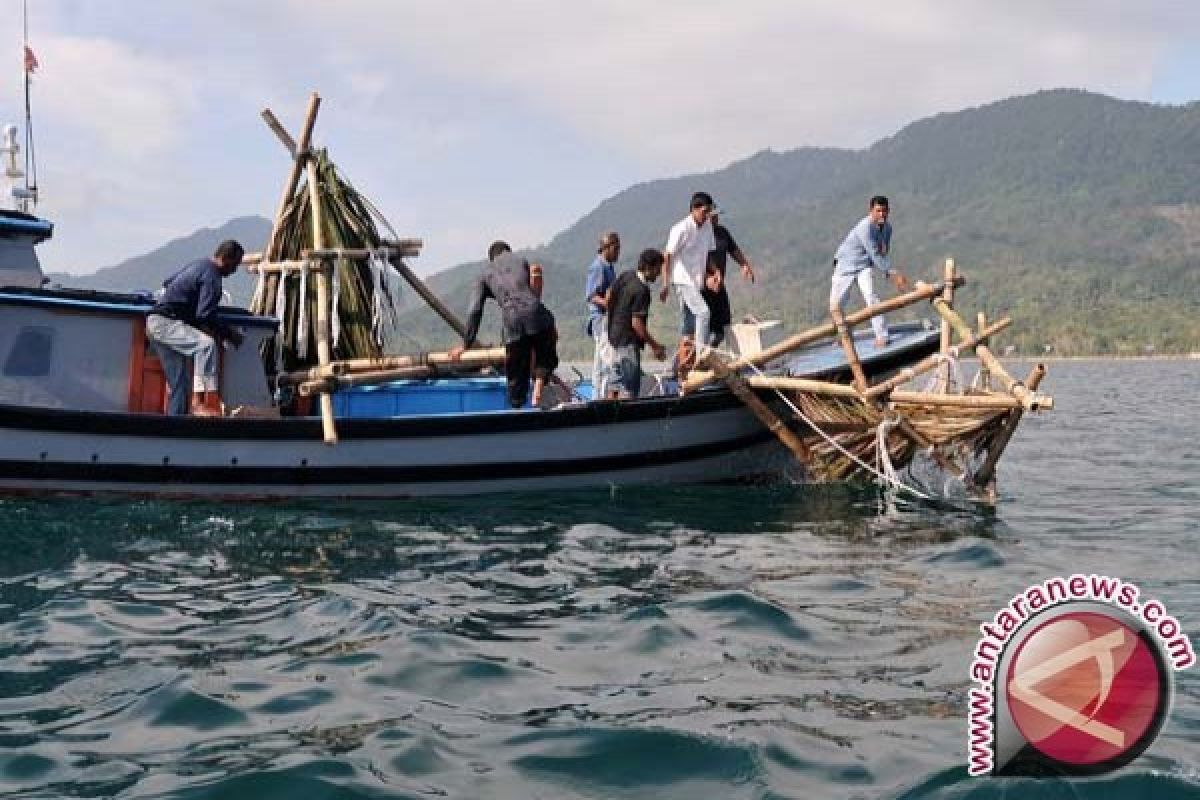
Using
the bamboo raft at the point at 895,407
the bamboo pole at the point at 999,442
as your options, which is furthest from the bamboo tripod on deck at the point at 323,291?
the bamboo pole at the point at 999,442

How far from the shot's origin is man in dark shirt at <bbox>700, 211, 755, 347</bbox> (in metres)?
Answer: 14.7

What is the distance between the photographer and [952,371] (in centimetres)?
1370

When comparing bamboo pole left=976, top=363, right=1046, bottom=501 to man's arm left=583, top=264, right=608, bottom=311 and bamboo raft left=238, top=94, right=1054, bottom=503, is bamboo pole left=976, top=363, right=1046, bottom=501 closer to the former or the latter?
bamboo raft left=238, top=94, right=1054, bottom=503

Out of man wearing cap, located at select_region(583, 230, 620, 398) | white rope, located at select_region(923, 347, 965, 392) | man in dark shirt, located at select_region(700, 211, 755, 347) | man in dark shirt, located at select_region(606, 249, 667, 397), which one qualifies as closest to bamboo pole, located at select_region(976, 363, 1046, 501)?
white rope, located at select_region(923, 347, 965, 392)

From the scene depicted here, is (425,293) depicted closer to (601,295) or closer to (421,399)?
(421,399)

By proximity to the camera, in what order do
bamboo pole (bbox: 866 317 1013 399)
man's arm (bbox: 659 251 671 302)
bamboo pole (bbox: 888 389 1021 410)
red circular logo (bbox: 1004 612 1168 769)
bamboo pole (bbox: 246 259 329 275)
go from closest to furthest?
red circular logo (bbox: 1004 612 1168 769), bamboo pole (bbox: 888 389 1021 410), bamboo pole (bbox: 866 317 1013 399), man's arm (bbox: 659 251 671 302), bamboo pole (bbox: 246 259 329 275)

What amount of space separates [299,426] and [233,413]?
96 cm

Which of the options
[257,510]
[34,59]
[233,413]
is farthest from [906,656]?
[34,59]

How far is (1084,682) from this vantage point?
3438 mm

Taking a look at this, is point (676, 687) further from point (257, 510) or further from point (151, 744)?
point (257, 510)

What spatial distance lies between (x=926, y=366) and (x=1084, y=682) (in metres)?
10.8

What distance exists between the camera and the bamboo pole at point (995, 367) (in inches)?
487

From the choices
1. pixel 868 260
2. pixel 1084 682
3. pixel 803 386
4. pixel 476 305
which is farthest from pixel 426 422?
pixel 1084 682

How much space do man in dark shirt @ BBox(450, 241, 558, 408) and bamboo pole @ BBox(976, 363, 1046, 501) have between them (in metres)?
5.19
